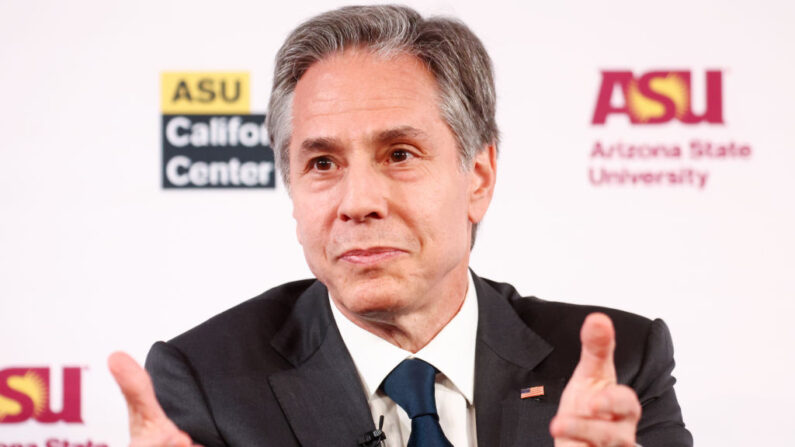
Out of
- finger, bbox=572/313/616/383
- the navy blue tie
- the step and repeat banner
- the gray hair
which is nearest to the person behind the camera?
finger, bbox=572/313/616/383

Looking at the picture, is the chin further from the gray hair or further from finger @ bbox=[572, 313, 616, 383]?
finger @ bbox=[572, 313, 616, 383]

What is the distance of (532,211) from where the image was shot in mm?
3195

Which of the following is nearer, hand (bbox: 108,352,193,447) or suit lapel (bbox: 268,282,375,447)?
hand (bbox: 108,352,193,447)

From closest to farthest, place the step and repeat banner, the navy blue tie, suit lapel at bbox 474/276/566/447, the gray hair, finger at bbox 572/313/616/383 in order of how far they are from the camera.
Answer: finger at bbox 572/313/616/383 < the navy blue tie < suit lapel at bbox 474/276/566/447 < the gray hair < the step and repeat banner

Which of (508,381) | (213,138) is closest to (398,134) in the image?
(508,381)

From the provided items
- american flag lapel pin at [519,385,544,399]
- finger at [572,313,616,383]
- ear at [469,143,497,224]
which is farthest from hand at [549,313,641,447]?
ear at [469,143,497,224]

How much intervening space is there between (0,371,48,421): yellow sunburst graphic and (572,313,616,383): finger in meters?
2.26

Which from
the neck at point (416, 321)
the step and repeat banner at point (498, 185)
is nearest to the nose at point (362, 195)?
the neck at point (416, 321)

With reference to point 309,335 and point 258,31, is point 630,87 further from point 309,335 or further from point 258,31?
point 309,335

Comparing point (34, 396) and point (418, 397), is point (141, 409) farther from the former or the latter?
point (34, 396)

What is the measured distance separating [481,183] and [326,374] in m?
0.61

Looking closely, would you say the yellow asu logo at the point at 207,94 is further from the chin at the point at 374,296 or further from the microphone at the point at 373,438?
the microphone at the point at 373,438

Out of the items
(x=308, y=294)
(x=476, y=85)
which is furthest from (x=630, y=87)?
(x=308, y=294)

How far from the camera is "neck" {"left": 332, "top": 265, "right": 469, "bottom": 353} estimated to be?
215 centimetres
